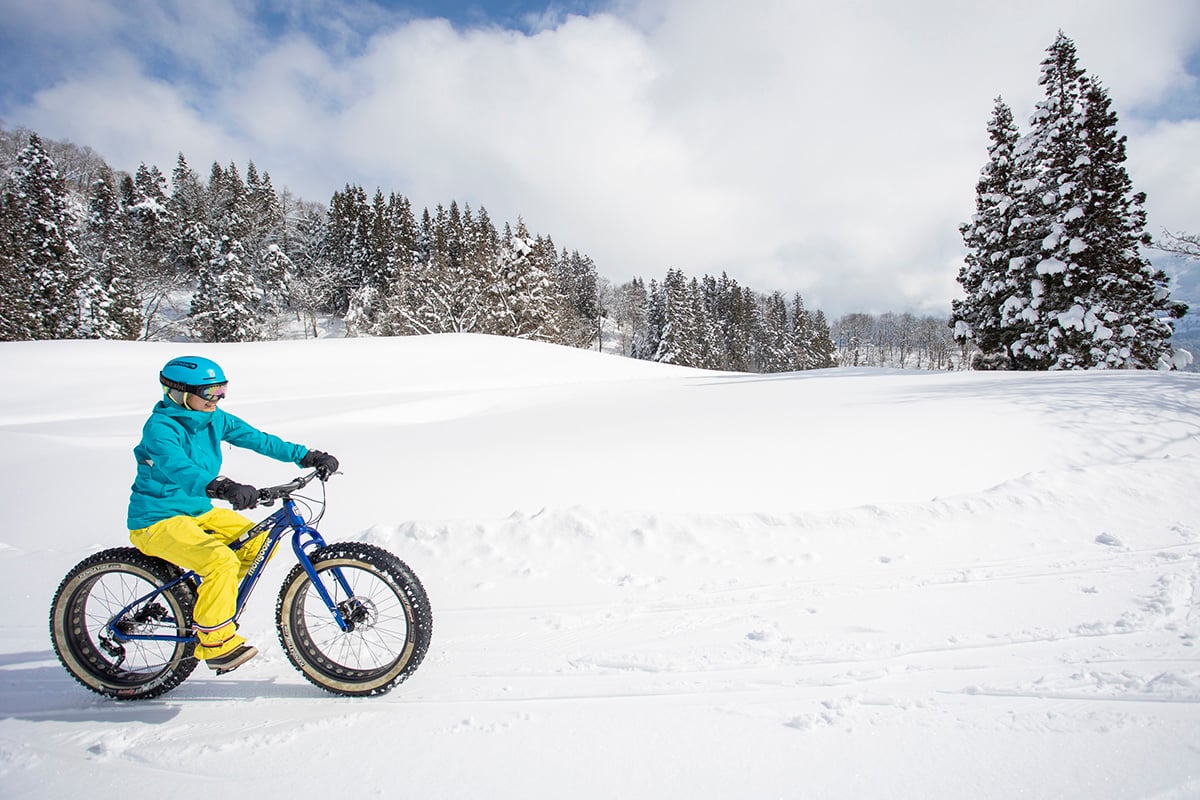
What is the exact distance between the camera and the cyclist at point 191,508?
9.67ft

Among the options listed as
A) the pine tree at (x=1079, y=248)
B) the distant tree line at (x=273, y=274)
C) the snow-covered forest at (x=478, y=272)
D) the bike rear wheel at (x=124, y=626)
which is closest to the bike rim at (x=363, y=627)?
the bike rear wheel at (x=124, y=626)

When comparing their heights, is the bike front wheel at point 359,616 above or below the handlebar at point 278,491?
below

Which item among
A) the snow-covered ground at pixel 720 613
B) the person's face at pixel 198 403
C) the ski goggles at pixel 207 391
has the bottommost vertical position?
the snow-covered ground at pixel 720 613

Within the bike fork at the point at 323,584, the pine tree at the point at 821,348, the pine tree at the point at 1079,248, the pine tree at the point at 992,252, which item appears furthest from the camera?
the pine tree at the point at 821,348

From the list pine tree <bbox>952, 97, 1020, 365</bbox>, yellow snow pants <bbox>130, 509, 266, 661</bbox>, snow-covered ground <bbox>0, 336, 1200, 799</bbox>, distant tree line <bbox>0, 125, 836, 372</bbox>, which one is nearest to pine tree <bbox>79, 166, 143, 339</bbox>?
distant tree line <bbox>0, 125, 836, 372</bbox>

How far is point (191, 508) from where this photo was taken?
3062 millimetres

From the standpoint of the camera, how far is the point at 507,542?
5016 mm

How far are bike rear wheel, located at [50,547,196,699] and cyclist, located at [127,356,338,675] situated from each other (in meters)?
0.22

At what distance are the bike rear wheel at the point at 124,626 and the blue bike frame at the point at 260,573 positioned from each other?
0.03 meters

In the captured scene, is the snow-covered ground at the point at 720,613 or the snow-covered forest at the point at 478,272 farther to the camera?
the snow-covered forest at the point at 478,272

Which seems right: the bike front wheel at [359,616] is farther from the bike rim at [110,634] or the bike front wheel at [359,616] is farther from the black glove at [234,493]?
the bike rim at [110,634]

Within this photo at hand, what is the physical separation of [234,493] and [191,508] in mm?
467

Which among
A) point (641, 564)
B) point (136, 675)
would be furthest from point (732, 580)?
point (136, 675)

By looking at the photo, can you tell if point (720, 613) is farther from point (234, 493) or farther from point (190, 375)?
point (190, 375)
